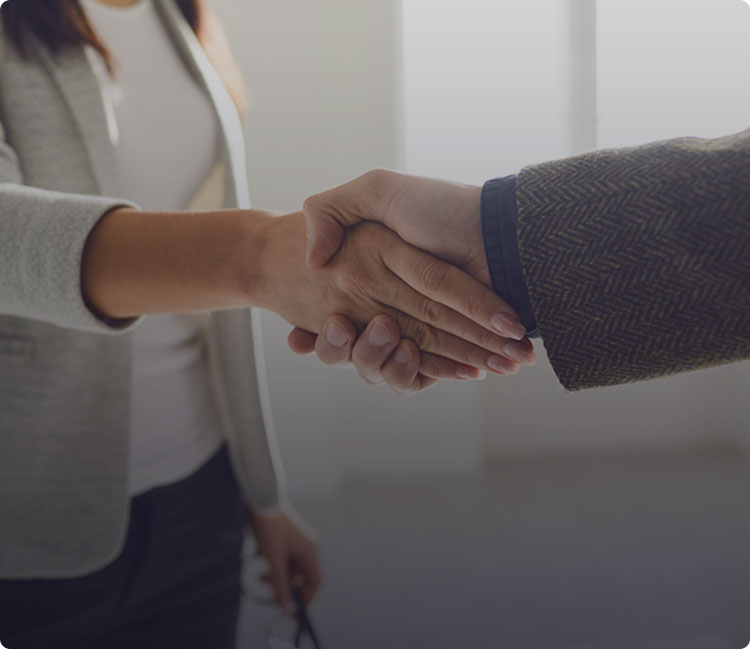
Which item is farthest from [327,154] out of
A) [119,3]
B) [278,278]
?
[278,278]

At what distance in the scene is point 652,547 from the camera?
7.12ft

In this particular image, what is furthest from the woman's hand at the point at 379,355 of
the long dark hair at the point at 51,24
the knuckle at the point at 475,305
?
the long dark hair at the point at 51,24

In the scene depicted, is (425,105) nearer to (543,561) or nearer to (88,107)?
(543,561)

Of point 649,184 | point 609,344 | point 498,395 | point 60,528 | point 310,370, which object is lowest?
point 498,395

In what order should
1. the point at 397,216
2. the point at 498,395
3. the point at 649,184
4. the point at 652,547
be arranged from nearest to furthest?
the point at 649,184 → the point at 397,216 → the point at 652,547 → the point at 498,395

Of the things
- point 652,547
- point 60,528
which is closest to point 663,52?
point 652,547

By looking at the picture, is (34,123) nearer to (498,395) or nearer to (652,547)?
(652,547)

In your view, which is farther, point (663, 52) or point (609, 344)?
point (663, 52)

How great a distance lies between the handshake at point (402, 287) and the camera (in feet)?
2.16

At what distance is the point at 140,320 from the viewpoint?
0.61 metres

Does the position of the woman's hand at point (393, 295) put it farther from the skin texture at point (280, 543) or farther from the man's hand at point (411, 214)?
the skin texture at point (280, 543)

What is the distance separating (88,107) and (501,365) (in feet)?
1.84

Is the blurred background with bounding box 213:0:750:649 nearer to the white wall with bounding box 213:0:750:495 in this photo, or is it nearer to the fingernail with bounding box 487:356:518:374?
the white wall with bounding box 213:0:750:495

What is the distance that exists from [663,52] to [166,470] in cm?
283
